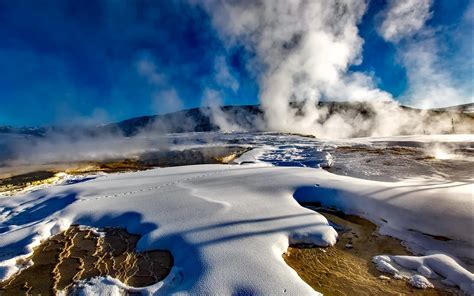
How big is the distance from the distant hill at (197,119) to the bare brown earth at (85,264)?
4714 cm

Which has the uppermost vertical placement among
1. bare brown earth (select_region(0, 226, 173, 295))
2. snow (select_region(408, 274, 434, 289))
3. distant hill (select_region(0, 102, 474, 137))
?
distant hill (select_region(0, 102, 474, 137))

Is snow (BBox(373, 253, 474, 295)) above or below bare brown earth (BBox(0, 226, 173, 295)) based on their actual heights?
below

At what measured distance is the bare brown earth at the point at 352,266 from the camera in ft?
12.6

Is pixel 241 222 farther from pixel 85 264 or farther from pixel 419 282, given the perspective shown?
pixel 419 282

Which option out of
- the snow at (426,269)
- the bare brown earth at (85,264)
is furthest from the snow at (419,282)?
the bare brown earth at (85,264)

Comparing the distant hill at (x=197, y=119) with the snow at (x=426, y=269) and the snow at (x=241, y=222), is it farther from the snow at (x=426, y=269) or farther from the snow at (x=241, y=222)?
the snow at (x=426, y=269)

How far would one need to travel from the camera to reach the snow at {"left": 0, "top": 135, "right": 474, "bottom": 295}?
13.1 ft

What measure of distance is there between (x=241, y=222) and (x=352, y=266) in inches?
80.1

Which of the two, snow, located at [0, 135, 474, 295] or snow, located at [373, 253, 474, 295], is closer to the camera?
snow, located at [373, 253, 474, 295]

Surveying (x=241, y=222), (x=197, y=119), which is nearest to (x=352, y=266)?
(x=241, y=222)

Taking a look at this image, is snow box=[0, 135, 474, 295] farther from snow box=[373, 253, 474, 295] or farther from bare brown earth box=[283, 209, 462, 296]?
bare brown earth box=[283, 209, 462, 296]

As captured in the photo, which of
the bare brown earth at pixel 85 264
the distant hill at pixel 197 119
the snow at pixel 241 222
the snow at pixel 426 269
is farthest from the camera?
the distant hill at pixel 197 119

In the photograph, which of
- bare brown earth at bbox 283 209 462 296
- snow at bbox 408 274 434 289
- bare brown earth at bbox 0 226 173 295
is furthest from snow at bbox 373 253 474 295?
bare brown earth at bbox 0 226 173 295

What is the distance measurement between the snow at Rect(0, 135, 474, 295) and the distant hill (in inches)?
1742
